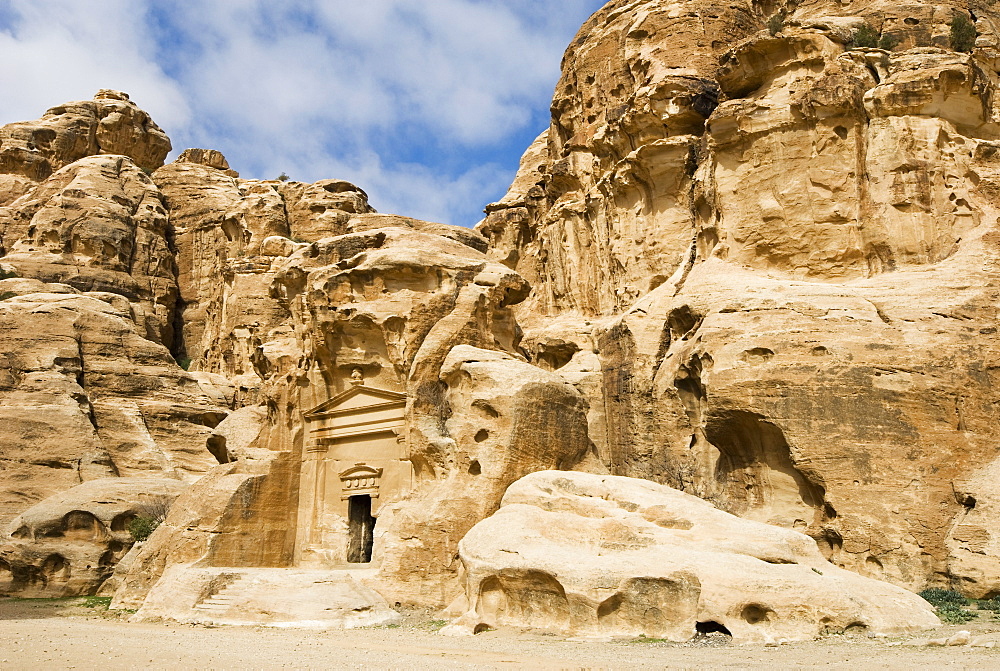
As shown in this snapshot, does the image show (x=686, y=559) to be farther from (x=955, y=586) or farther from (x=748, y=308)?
(x=748, y=308)

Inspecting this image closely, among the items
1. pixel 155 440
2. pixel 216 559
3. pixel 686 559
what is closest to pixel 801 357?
pixel 686 559

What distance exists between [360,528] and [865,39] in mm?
16798

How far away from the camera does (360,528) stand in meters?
22.5

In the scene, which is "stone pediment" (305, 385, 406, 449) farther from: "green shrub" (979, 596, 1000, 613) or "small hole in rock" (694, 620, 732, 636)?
"green shrub" (979, 596, 1000, 613)

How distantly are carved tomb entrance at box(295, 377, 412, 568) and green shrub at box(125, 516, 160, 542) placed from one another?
4.38 meters

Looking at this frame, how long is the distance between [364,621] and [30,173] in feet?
146

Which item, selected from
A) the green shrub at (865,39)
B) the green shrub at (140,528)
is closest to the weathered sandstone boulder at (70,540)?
the green shrub at (140,528)

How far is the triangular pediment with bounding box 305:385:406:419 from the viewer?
2203 cm

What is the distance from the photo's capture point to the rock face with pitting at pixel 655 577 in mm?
11398

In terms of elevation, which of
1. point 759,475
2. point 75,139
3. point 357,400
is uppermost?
point 75,139

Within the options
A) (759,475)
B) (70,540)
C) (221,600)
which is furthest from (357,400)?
(759,475)

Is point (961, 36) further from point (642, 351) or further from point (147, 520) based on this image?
point (147, 520)

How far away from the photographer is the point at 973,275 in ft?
54.0

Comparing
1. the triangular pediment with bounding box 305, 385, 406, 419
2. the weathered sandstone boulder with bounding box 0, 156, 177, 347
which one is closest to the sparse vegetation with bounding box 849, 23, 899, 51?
the triangular pediment with bounding box 305, 385, 406, 419
